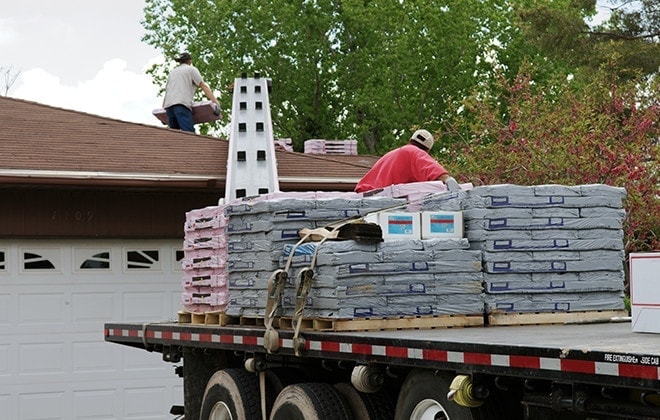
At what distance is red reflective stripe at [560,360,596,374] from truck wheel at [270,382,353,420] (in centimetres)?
280

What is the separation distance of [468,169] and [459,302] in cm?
1261

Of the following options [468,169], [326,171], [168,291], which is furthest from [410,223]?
[468,169]

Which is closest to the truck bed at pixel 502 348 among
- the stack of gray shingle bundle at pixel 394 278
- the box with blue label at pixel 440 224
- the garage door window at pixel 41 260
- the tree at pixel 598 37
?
the stack of gray shingle bundle at pixel 394 278

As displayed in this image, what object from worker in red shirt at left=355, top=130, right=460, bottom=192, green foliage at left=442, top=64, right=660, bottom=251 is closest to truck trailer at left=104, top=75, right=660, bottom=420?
worker in red shirt at left=355, top=130, right=460, bottom=192

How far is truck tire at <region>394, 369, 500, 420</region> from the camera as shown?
724cm

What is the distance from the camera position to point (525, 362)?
6.54m

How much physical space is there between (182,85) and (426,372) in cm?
1326

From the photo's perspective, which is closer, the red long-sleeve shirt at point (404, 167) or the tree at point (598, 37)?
the red long-sleeve shirt at point (404, 167)

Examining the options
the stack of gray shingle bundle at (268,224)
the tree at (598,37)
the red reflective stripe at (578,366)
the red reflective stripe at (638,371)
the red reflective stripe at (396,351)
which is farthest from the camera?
the tree at (598,37)

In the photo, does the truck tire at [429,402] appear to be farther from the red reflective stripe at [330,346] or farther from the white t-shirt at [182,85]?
the white t-shirt at [182,85]

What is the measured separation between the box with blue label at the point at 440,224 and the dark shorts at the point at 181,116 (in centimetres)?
1196

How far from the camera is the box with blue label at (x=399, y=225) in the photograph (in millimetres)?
9305

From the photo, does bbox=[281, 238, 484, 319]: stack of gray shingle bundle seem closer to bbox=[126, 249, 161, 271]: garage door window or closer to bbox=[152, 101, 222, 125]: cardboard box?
bbox=[126, 249, 161, 271]: garage door window

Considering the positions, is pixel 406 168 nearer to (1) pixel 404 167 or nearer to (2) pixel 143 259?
(1) pixel 404 167
